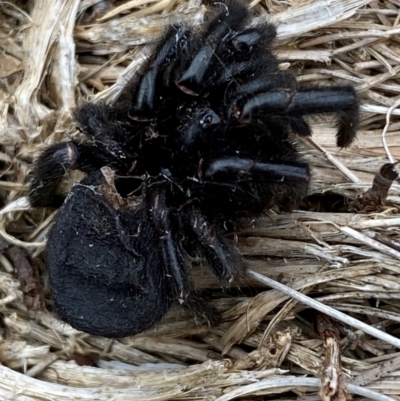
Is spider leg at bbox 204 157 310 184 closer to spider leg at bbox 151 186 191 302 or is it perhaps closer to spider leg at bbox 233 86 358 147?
spider leg at bbox 233 86 358 147

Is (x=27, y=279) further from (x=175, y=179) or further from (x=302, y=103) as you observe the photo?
(x=302, y=103)

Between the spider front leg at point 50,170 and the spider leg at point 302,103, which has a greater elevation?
the spider leg at point 302,103

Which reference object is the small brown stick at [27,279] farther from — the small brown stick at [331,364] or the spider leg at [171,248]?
the small brown stick at [331,364]

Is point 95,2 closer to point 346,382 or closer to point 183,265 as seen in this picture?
point 183,265

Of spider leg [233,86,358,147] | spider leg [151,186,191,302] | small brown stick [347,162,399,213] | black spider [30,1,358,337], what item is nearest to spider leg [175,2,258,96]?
black spider [30,1,358,337]

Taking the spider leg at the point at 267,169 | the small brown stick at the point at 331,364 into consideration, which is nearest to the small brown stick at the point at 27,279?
the spider leg at the point at 267,169
